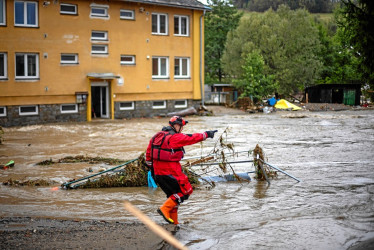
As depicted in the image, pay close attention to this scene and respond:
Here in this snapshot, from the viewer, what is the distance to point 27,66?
91.5 feet

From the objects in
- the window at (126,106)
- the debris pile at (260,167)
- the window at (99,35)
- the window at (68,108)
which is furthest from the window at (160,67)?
the debris pile at (260,167)

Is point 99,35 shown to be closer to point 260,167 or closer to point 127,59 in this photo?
point 127,59

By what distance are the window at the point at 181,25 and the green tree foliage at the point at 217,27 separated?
24942 mm

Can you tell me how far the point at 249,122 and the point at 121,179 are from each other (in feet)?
60.4

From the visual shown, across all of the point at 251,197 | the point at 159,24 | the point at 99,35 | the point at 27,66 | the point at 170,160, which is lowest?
the point at 251,197

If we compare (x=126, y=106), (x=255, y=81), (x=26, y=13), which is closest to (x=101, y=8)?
(x=26, y=13)

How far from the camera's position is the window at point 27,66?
27.7 m

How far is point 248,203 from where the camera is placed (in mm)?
10508

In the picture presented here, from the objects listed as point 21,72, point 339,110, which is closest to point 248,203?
point 21,72

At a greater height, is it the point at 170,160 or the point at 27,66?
the point at 27,66

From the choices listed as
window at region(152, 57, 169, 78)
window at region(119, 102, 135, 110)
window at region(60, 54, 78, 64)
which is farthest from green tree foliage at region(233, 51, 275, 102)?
window at region(60, 54, 78, 64)

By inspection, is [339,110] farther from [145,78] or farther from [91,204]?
[91,204]

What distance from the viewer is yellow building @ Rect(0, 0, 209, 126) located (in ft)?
90.2

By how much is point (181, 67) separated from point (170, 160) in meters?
26.5
